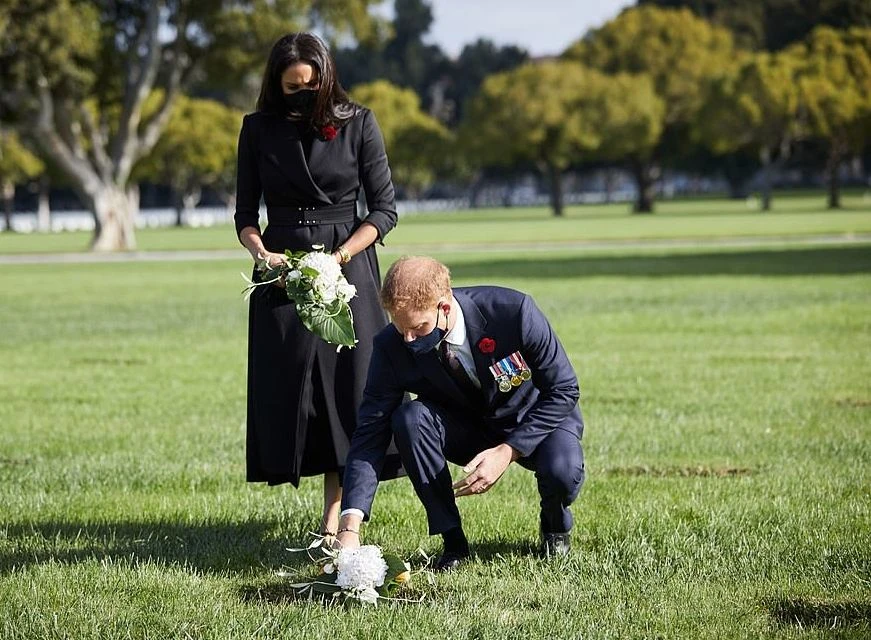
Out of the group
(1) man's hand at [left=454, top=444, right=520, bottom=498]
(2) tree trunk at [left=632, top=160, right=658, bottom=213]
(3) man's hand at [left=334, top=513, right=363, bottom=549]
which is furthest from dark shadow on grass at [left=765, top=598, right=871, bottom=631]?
(2) tree trunk at [left=632, top=160, right=658, bottom=213]

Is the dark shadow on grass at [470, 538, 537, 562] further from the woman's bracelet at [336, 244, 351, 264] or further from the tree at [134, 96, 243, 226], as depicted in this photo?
the tree at [134, 96, 243, 226]

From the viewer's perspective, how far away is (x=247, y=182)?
562cm

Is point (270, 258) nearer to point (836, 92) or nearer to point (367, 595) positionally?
point (367, 595)

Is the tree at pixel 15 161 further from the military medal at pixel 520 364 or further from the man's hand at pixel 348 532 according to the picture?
the man's hand at pixel 348 532

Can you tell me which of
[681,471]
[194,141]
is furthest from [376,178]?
[194,141]

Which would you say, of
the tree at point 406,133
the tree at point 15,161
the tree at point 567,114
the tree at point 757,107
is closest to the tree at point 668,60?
the tree at point 567,114

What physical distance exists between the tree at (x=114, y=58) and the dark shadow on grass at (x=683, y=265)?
42.6ft

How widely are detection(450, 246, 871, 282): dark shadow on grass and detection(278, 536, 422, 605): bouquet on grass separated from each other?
59.5 feet

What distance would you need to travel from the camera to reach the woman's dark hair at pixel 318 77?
17.3ft

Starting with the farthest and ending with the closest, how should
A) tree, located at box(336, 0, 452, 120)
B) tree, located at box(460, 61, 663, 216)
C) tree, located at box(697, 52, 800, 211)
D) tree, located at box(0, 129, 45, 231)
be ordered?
tree, located at box(336, 0, 452, 120) → tree, located at box(460, 61, 663, 216) → tree, located at box(0, 129, 45, 231) → tree, located at box(697, 52, 800, 211)

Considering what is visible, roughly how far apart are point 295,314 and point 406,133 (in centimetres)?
8427

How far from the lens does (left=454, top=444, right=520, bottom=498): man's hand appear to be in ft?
15.4

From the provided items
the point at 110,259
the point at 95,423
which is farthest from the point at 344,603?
the point at 110,259

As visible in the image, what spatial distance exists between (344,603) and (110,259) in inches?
1266
